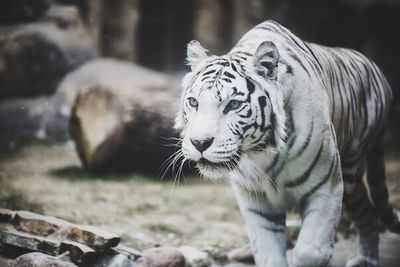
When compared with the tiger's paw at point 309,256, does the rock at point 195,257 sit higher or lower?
lower

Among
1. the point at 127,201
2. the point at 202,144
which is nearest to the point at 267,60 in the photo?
the point at 202,144

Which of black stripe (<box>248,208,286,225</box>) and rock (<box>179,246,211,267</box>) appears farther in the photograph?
rock (<box>179,246,211,267</box>)

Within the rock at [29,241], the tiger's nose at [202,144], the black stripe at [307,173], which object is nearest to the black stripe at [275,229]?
the black stripe at [307,173]

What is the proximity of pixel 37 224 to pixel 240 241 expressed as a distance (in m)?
1.35

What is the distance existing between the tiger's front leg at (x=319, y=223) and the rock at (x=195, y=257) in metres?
1.00

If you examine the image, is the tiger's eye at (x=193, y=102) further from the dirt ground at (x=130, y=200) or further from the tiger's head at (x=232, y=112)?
the dirt ground at (x=130, y=200)

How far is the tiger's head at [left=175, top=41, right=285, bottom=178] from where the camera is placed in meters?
2.89

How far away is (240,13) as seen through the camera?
6.59m

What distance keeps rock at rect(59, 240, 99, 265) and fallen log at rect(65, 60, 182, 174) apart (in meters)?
2.06

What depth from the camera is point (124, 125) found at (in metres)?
5.55

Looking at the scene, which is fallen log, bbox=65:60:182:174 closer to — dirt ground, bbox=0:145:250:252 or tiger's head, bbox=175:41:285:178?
dirt ground, bbox=0:145:250:252

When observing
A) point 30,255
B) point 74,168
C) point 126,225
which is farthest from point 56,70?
point 30,255

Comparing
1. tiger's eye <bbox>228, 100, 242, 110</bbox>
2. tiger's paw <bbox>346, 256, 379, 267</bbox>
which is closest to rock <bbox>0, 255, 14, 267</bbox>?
tiger's eye <bbox>228, 100, 242, 110</bbox>

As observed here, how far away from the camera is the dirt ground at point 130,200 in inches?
178
